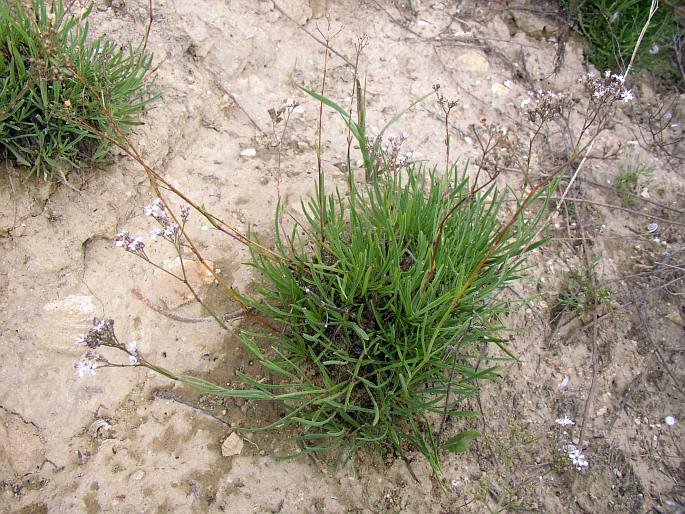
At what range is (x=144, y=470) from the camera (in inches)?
84.0

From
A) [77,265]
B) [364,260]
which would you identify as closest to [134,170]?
[77,265]

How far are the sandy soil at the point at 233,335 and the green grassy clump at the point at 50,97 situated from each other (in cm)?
15

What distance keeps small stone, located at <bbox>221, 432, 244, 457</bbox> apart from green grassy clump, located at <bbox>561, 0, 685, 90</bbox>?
12.0 ft

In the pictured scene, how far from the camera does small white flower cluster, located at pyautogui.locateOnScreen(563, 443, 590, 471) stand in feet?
7.62

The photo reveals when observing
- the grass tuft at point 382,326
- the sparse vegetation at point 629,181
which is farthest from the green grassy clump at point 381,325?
the sparse vegetation at point 629,181

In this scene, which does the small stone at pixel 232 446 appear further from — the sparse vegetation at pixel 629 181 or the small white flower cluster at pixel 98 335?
the sparse vegetation at pixel 629 181

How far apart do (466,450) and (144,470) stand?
1.33 meters

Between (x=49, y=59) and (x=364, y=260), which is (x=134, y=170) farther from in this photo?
(x=364, y=260)

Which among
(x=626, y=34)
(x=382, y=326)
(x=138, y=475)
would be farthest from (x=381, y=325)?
(x=626, y=34)

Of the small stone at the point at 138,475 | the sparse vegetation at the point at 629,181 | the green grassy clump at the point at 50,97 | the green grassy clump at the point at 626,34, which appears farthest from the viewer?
the green grassy clump at the point at 626,34

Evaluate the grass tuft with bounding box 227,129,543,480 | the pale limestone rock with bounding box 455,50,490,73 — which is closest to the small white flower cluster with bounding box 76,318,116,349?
the grass tuft with bounding box 227,129,543,480

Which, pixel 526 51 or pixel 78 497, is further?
pixel 526 51

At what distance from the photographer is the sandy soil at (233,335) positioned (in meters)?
2.18

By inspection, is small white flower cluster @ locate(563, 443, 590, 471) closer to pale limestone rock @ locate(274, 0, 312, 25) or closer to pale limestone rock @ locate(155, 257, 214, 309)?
pale limestone rock @ locate(155, 257, 214, 309)
